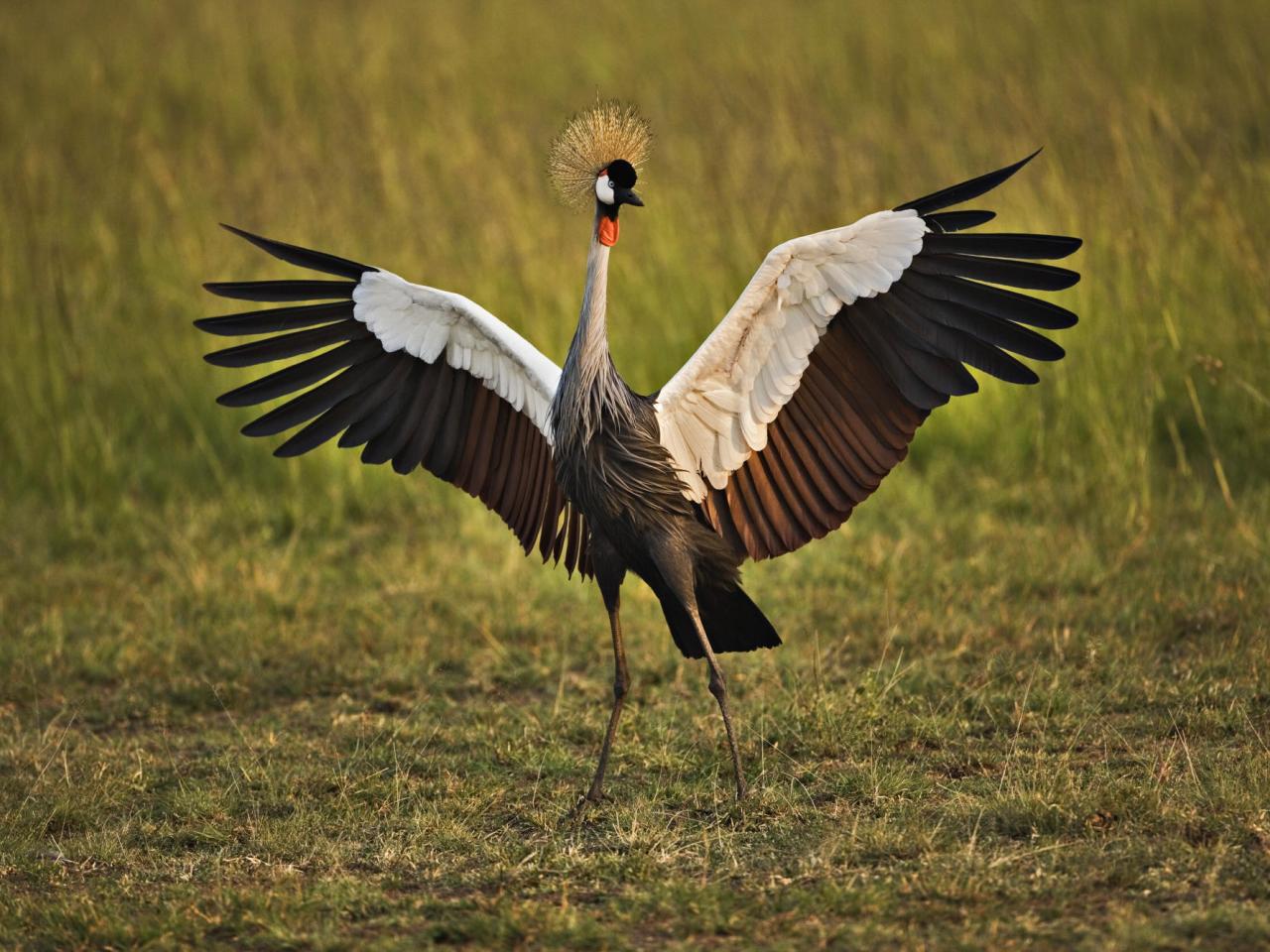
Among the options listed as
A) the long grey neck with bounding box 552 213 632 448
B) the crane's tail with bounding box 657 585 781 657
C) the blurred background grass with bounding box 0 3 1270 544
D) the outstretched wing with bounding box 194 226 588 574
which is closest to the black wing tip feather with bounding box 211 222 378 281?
the outstretched wing with bounding box 194 226 588 574

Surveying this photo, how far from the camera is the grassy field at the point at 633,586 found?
3.90 metres

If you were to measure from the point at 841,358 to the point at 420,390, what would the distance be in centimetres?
141

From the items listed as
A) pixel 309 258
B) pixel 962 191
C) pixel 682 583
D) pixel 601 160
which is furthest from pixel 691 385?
pixel 309 258

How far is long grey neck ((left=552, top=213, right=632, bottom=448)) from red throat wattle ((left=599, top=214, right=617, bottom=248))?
0.05ft

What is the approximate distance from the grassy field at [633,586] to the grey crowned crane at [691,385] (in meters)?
0.66

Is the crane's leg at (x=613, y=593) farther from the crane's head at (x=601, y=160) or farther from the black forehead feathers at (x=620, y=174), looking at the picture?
the black forehead feathers at (x=620, y=174)

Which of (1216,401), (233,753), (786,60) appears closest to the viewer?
(233,753)

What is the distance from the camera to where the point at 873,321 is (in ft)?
15.6

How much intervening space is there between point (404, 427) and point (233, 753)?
46.9 inches

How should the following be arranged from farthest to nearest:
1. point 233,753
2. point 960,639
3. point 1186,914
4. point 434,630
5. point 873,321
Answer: point 434,630 → point 960,639 → point 233,753 → point 873,321 → point 1186,914

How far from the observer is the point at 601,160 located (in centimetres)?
485

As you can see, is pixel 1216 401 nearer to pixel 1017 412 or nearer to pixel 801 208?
pixel 1017 412

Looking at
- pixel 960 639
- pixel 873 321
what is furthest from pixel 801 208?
pixel 873 321

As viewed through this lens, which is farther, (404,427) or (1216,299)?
(1216,299)
